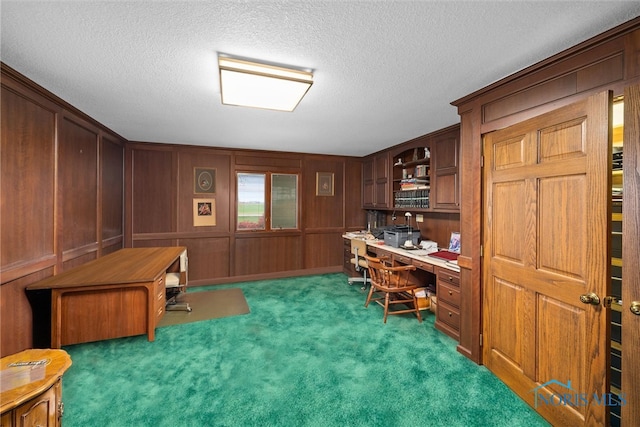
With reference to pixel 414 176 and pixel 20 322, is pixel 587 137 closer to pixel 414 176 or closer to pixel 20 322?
pixel 414 176

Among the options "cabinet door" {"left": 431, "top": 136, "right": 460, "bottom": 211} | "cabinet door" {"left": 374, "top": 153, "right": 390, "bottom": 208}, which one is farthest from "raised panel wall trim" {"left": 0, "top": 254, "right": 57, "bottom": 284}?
"cabinet door" {"left": 374, "top": 153, "right": 390, "bottom": 208}

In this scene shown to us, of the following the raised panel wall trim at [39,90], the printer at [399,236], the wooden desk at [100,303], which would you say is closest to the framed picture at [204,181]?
the raised panel wall trim at [39,90]

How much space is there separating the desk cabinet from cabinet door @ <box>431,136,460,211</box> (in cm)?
96

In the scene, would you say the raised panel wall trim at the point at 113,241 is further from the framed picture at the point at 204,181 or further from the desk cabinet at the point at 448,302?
the desk cabinet at the point at 448,302

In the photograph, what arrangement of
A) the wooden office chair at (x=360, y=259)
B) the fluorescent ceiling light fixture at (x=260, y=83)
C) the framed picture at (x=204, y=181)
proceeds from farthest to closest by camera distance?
1. the framed picture at (x=204, y=181)
2. the wooden office chair at (x=360, y=259)
3. the fluorescent ceiling light fixture at (x=260, y=83)

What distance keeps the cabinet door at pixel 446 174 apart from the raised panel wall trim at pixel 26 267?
438cm

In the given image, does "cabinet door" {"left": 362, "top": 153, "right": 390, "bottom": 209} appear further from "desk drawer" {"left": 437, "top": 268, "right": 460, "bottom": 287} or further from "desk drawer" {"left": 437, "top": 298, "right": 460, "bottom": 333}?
"desk drawer" {"left": 437, "top": 298, "right": 460, "bottom": 333}

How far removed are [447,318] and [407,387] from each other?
1128 mm

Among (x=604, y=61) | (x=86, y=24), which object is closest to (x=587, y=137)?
(x=604, y=61)

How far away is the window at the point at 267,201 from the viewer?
5039 mm

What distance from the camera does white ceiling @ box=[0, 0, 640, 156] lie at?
4.58 ft

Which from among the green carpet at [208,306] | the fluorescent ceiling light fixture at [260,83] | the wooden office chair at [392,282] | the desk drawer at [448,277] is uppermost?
the fluorescent ceiling light fixture at [260,83]

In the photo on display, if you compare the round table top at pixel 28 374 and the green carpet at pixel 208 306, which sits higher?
the round table top at pixel 28 374

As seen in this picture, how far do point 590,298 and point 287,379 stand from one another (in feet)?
6.88
